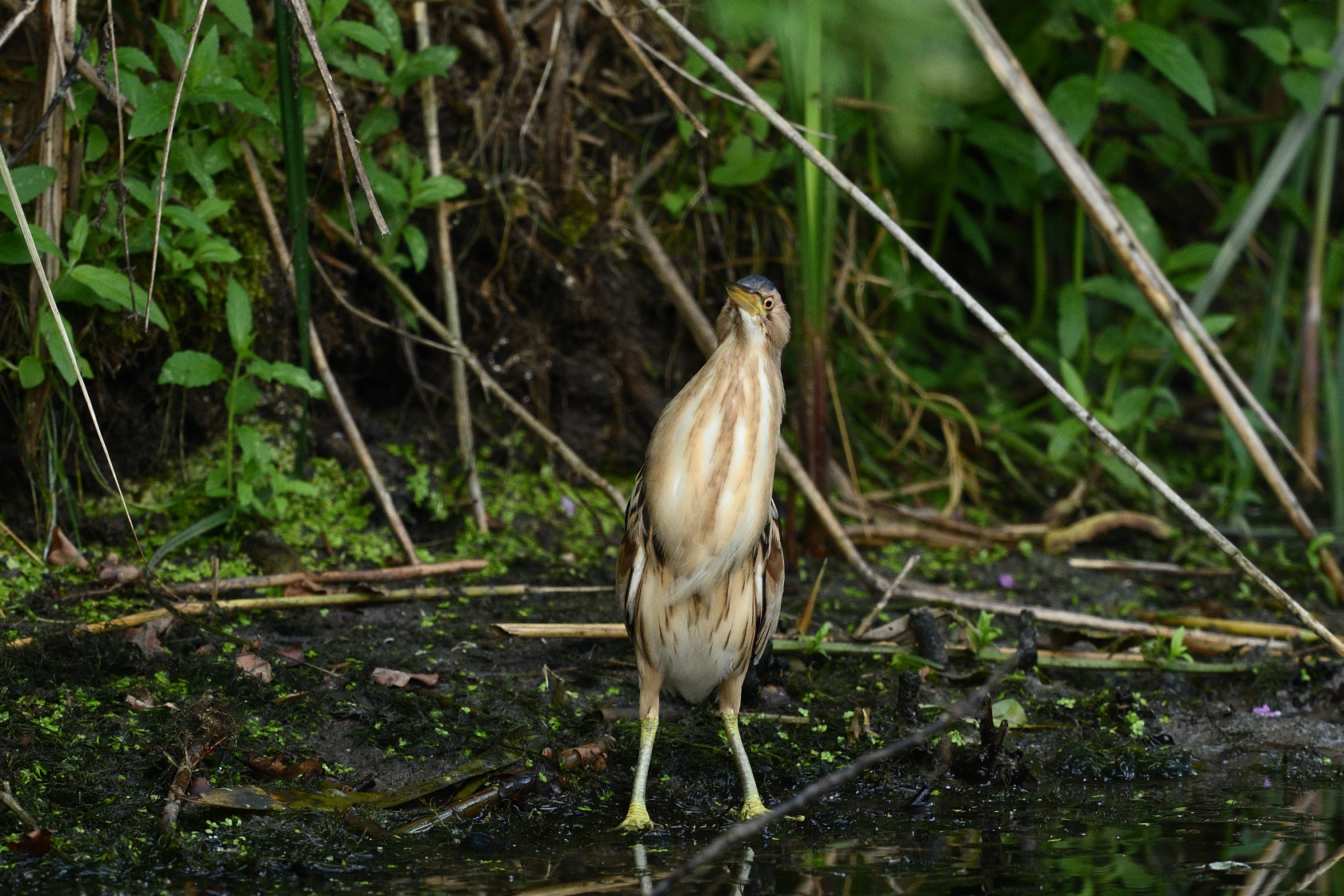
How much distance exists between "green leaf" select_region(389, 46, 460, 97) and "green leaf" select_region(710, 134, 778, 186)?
4.13 ft

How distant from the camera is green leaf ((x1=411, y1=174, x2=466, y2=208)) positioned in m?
4.40

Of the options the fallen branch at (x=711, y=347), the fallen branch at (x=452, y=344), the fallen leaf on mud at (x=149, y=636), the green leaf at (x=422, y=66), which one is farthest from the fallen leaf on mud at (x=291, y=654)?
the green leaf at (x=422, y=66)

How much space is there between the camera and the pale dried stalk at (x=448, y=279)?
4.64 m

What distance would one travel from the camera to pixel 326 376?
14.3ft

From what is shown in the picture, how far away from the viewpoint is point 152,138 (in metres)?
3.99

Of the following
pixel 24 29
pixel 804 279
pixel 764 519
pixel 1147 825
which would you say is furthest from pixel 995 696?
pixel 24 29

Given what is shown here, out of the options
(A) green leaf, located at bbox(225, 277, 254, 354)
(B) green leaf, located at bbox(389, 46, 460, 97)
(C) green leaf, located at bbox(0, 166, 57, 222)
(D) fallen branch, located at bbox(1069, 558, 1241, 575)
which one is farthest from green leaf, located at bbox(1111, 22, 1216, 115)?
(C) green leaf, located at bbox(0, 166, 57, 222)

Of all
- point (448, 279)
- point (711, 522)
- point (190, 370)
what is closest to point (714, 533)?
point (711, 522)

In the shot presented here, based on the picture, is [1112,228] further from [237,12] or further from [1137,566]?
[237,12]

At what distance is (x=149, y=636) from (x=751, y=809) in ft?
5.57

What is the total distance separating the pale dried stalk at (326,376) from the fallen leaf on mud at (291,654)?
2.34ft

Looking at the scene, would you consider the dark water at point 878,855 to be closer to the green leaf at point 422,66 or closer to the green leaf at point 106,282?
the green leaf at point 106,282

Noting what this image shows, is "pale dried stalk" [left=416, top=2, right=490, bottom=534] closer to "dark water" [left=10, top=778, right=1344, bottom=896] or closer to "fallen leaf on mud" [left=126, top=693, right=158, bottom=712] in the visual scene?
"fallen leaf on mud" [left=126, top=693, right=158, bottom=712]

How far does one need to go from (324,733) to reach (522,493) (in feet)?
6.15
